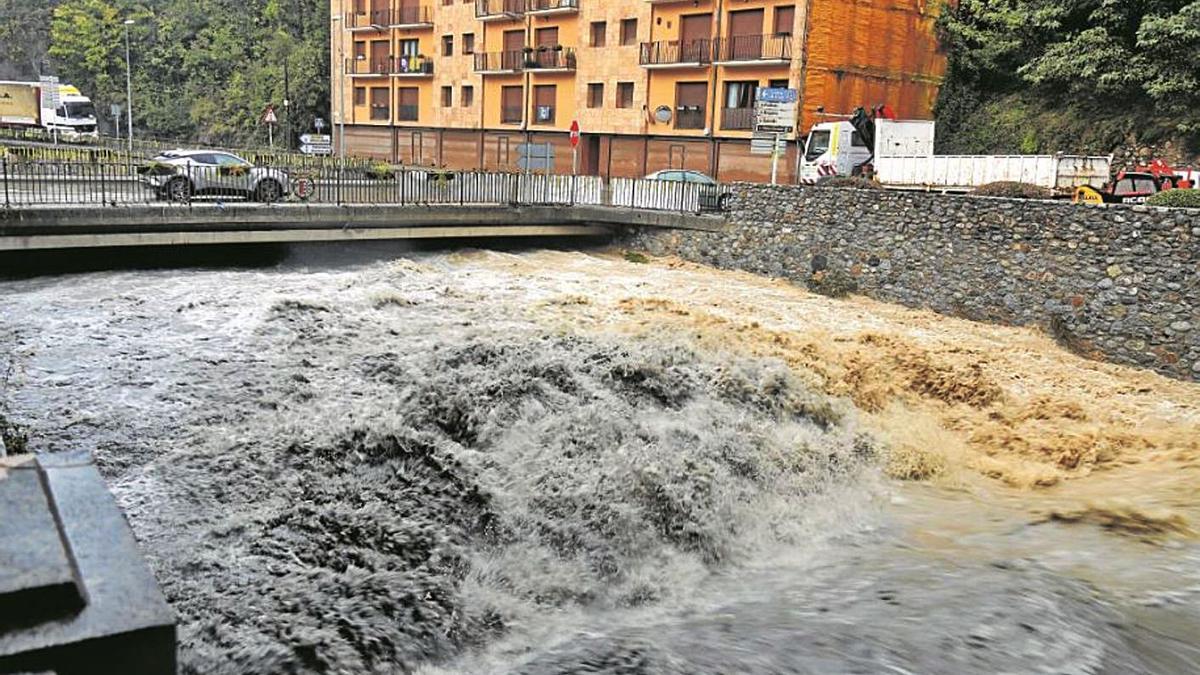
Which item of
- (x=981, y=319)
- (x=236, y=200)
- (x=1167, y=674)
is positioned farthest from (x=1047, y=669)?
(x=236, y=200)

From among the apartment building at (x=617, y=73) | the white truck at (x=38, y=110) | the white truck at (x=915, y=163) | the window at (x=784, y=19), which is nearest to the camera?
the white truck at (x=915, y=163)

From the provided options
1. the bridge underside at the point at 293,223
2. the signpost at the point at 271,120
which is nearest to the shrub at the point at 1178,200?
the bridge underside at the point at 293,223

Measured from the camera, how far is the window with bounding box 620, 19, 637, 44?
127 ft

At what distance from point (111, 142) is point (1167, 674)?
42.8 metres

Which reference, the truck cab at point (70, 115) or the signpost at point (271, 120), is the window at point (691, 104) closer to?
the signpost at point (271, 120)

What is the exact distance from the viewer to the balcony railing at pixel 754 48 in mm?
32875

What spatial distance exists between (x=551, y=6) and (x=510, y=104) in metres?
5.04

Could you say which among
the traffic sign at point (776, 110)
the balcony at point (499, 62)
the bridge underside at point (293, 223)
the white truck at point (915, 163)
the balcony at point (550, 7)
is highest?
the balcony at point (550, 7)

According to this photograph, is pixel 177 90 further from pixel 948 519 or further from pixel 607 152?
pixel 948 519

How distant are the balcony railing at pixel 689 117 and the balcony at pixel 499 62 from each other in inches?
384

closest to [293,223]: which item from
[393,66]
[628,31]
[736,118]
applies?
[736,118]

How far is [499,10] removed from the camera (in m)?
44.4

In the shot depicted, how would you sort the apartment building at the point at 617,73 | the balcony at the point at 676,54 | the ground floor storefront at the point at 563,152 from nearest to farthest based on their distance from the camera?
1. the apartment building at the point at 617,73
2. the ground floor storefront at the point at 563,152
3. the balcony at the point at 676,54

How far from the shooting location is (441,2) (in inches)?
1895
